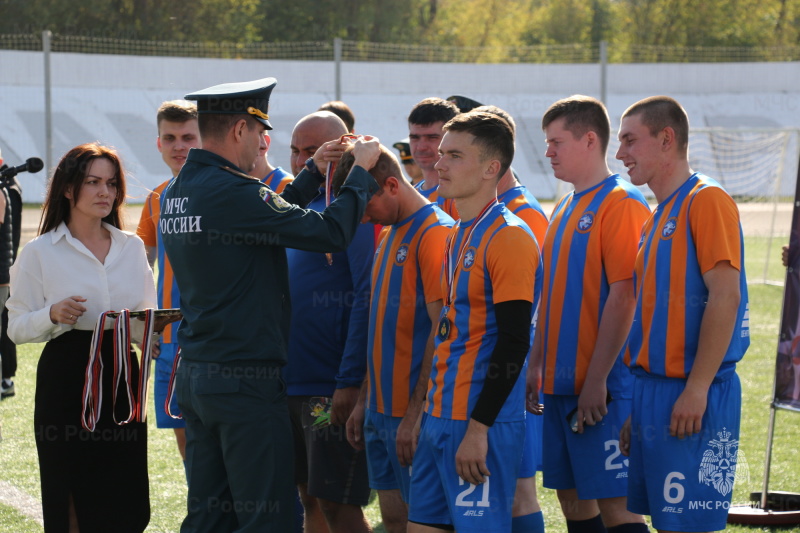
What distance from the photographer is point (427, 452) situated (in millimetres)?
3205

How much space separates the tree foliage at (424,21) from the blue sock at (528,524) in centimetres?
3412

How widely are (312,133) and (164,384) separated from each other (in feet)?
5.84

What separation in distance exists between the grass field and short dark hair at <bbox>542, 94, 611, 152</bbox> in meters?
2.10

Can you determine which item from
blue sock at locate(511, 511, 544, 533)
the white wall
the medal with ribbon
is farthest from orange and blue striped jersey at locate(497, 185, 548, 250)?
the white wall

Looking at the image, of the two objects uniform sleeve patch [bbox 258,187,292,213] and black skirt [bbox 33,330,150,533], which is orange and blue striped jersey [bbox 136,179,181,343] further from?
uniform sleeve patch [bbox 258,187,292,213]

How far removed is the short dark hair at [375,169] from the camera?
3414mm

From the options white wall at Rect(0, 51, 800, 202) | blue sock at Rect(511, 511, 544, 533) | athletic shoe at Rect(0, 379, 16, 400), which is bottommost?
athletic shoe at Rect(0, 379, 16, 400)

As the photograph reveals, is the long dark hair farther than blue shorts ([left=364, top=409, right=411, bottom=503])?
Yes

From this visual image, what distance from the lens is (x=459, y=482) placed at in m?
3.10

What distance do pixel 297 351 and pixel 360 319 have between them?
39cm

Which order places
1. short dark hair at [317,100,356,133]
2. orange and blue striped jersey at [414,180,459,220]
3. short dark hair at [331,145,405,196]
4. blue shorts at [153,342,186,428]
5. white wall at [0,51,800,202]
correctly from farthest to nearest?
white wall at [0,51,800,202] < short dark hair at [317,100,356,133] < blue shorts at [153,342,186,428] < orange and blue striped jersey at [414,180,459,220] < short dark hair at [331,145,405,196]

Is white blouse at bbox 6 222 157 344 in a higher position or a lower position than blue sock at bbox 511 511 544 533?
higher

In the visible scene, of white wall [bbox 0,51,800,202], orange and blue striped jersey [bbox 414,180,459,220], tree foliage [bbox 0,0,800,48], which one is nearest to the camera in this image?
orange and blue striped jersey [bbox 414,180,459,220]

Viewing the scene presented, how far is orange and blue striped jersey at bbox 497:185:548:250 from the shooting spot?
13.7ft
